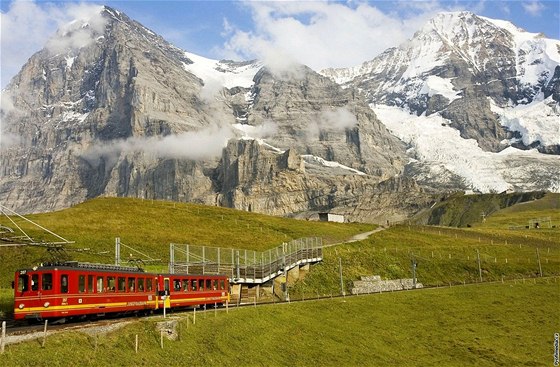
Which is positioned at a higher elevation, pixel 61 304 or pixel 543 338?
pixel 61 304

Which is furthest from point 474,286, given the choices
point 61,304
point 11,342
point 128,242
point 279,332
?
point 11,342

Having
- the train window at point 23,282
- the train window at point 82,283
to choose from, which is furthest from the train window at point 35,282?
the train window at point 82,283

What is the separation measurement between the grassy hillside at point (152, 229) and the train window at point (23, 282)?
31.8 meters

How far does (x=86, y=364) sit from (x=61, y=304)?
31.3 feet

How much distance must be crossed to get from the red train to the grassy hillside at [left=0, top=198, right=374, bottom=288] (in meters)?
27.4

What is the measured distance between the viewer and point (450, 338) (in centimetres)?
5106

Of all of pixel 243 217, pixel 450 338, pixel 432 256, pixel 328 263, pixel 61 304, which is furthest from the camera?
pixel 243 217

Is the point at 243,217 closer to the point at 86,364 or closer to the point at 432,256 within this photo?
the point at 432,256

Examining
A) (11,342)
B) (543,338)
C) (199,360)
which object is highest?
(11,342)

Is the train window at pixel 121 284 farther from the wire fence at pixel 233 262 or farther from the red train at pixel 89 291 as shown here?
the wire fence at pixel 233 262

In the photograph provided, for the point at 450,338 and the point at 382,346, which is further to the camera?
the point at 450,338

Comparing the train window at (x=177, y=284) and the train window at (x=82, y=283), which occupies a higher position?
the train window at (x=82, y=283)

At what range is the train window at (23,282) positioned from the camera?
35719mm

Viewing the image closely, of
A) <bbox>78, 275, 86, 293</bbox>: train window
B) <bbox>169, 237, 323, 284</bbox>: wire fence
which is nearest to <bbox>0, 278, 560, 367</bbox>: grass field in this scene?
<bbox>78, 275, 86, 293</bbox>: train window
